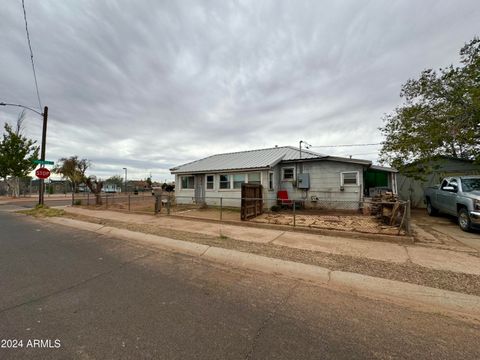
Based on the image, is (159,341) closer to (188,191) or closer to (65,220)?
(65,220)

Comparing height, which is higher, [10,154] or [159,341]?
[10,154]

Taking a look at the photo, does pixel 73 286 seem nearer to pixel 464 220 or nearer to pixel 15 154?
pixel 464 220

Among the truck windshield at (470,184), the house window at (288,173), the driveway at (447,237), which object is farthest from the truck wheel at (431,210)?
the house window at (288,173)

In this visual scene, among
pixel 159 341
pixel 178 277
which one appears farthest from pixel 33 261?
pixel 159 341

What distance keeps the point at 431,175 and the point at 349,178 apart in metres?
6.68

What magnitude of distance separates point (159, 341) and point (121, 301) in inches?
47.9

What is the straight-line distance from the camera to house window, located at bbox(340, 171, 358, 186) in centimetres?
1211

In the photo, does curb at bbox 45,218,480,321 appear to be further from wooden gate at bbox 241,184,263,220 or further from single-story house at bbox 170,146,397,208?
single-story house at bbox 170,146,397,208

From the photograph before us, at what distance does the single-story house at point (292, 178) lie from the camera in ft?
40.3

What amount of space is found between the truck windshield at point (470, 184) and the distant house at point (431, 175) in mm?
3811

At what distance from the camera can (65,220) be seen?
10.8 metres

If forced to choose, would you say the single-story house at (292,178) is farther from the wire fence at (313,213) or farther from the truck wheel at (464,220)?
the truck wheel at (464,220)

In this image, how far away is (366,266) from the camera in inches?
177

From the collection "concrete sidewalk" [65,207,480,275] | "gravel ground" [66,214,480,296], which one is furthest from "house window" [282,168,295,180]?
"gravel ground" [66,214,480,296]
